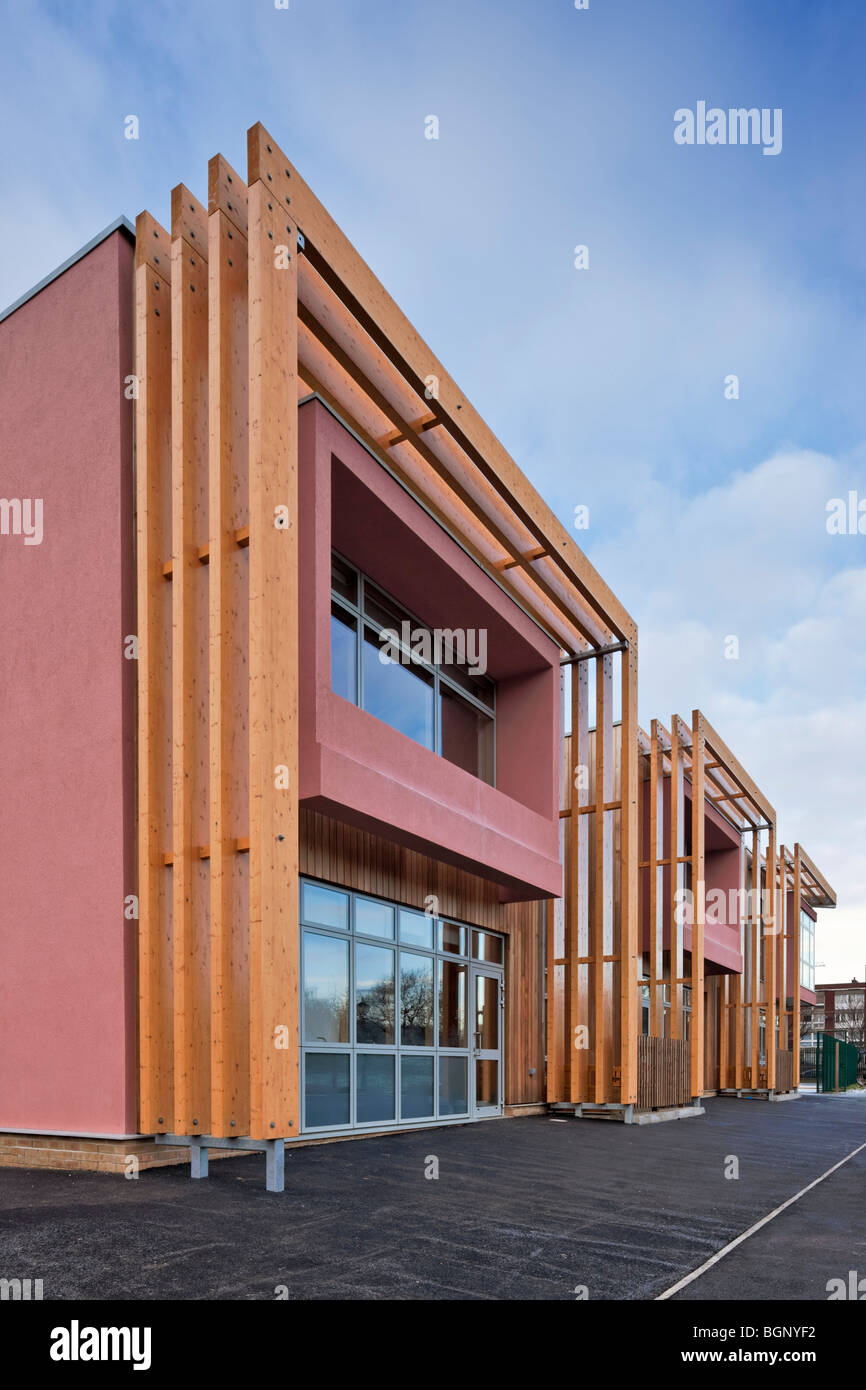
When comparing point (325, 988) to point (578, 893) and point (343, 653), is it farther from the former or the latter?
point (578, 893)

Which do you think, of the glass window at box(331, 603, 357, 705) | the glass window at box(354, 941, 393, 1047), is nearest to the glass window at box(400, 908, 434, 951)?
the glass window at box(354, 941, 393, 1047)

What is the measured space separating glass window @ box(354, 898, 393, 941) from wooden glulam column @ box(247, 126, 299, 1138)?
13.7 ft

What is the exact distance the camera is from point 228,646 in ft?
26.5

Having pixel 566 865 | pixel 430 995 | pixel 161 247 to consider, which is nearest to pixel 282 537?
pixel 161 247

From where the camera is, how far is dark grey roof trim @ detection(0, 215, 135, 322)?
922cm

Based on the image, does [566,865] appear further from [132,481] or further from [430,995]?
[132,481]

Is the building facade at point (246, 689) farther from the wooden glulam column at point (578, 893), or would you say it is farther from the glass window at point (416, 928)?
the wooden glulam column at point (578, 893)

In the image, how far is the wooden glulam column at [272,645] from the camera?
7266 mm

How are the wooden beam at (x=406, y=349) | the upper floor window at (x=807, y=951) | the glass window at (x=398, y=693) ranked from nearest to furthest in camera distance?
the wooden beam at (x=406, y=349), the glass window at (x=398, y=693), the upper floor window at (x=807, y=951)

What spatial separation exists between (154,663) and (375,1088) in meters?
6.15

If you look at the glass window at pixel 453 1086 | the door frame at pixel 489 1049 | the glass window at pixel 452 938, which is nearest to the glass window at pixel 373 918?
the glass window at pixel 452 938

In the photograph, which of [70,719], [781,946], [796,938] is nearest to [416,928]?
[70,719]

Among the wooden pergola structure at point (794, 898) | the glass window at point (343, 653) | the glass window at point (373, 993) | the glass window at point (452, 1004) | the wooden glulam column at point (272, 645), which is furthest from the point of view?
the wooden pergola structure at point (794, 898)

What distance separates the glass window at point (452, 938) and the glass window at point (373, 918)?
158 centimetres
